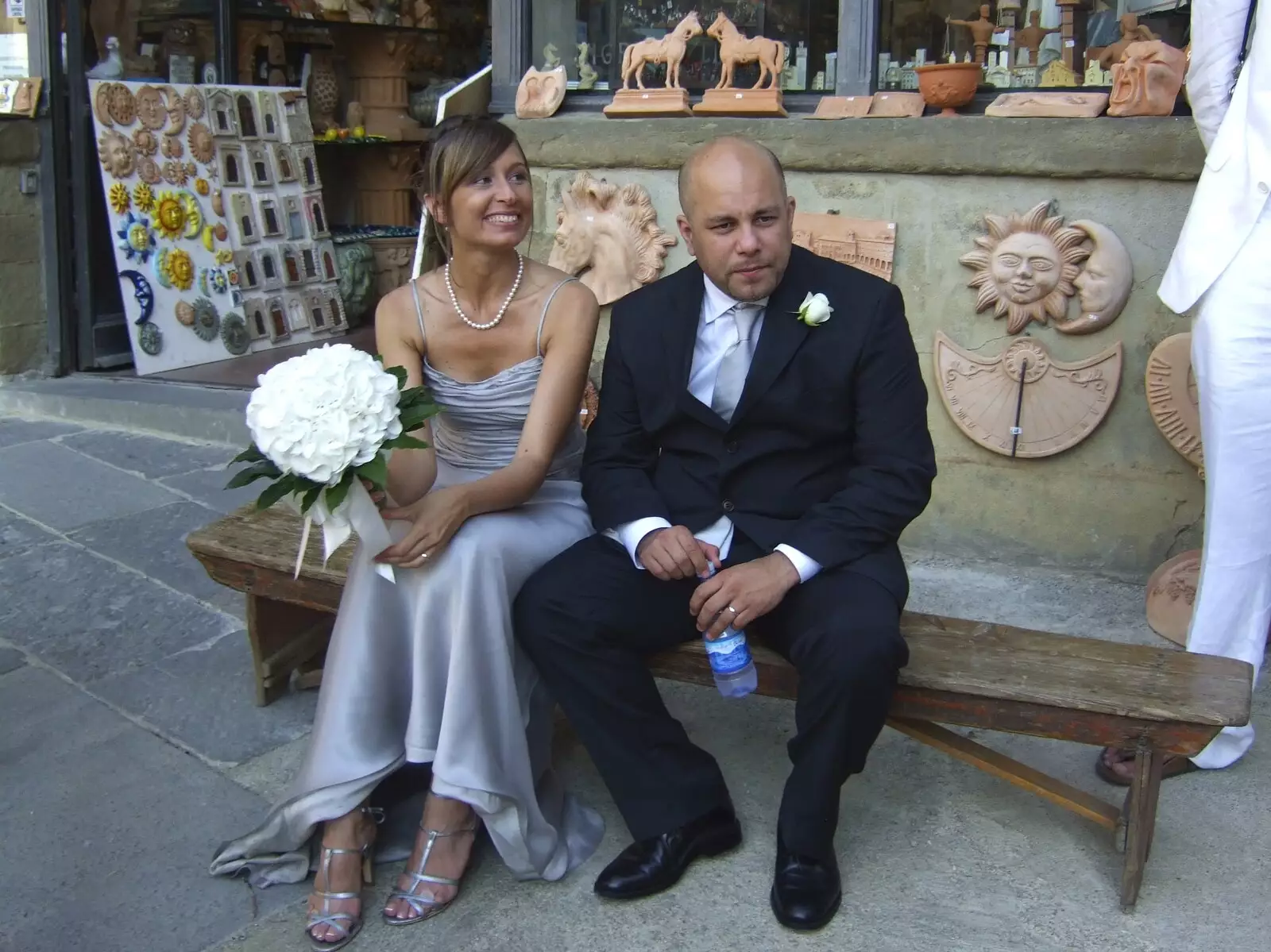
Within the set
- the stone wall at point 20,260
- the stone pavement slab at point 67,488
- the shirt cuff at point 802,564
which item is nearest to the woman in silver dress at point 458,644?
the shirt cuff at point 802,564

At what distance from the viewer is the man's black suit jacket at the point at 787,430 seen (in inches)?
103

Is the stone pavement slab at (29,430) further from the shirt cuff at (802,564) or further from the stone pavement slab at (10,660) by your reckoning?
the shirt cuff at (802,564)

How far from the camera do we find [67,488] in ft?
16.7

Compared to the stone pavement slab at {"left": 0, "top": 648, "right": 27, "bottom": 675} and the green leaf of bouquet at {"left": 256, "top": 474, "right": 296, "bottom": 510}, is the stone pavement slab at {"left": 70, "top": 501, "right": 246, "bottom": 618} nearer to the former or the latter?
the stone pavement slab at {"left": 0, "top": 648, "right": 27, "bottom": 675}

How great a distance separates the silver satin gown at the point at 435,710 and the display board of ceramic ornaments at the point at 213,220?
13.4 feet

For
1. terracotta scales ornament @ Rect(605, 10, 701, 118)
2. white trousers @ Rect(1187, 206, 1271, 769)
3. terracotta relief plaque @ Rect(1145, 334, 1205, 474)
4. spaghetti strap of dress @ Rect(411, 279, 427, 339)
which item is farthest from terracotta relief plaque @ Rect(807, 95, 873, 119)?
spaghetti strap of dress @ Rect(411, 279, 427, 339)

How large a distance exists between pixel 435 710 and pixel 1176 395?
2.42 meters

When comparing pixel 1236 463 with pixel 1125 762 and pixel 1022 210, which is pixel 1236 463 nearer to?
pixel 1125 762

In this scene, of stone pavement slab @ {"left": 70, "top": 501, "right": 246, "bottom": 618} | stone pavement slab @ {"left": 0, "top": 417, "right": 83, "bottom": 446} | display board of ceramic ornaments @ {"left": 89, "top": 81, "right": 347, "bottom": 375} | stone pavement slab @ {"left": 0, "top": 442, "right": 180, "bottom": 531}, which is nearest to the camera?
stone pavement slab @ {"left": 70, "top": 501, "right": 246, "bottom": 618}

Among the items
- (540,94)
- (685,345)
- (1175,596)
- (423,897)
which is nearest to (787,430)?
(685,345)

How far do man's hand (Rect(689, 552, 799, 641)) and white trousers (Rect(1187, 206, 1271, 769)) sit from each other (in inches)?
40.6

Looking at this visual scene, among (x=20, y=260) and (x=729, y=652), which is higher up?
(x=20, y=260)

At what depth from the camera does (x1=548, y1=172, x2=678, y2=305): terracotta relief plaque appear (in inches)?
178

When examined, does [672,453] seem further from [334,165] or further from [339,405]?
[334,165]
